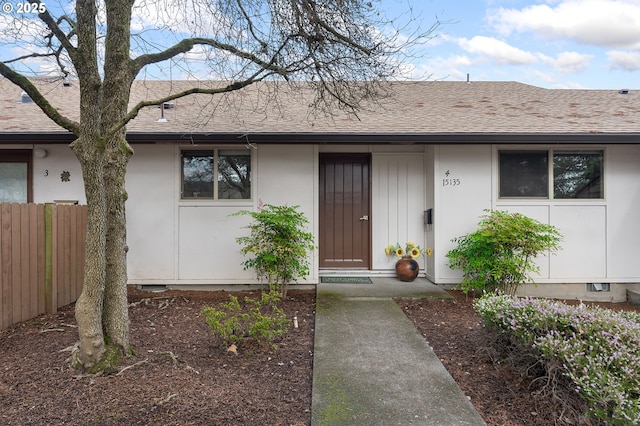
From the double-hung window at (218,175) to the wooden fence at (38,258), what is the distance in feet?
5.36

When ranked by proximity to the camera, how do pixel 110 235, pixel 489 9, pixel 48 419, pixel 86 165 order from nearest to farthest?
1. pixel 48 419
2. pixel 86 165
3. pixel 110 235
4. pixel 489 9

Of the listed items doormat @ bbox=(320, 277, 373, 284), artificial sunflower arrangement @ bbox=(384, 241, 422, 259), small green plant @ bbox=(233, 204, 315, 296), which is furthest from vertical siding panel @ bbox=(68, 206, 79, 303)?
artificial sunflower arrangement @ bbox=(384, 241, 422, 259)

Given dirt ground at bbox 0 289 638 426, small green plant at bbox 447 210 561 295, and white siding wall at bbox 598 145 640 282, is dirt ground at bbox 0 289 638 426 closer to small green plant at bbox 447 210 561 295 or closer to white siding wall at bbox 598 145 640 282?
small green plant at bbox 447 210 561 295

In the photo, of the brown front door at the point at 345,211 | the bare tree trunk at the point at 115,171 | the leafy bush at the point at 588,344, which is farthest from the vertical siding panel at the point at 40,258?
the leafy bush at the point at 588,344

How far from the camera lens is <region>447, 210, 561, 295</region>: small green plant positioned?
5.42 meters

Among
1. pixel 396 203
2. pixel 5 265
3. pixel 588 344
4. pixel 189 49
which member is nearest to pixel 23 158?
pixel 5 265

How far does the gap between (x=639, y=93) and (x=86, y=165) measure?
1107 centimetres

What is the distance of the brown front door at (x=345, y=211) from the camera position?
23.1ft

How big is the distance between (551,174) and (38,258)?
7.70 metres

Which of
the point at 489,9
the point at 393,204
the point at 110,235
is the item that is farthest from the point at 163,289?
the point at 489,9

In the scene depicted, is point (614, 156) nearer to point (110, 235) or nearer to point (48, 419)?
point (110, 235)

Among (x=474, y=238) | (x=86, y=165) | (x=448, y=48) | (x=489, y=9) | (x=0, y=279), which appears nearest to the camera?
(x=86, y=165)

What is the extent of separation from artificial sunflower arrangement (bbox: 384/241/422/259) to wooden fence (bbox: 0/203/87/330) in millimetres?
5009

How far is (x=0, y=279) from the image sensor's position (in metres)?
4.12
